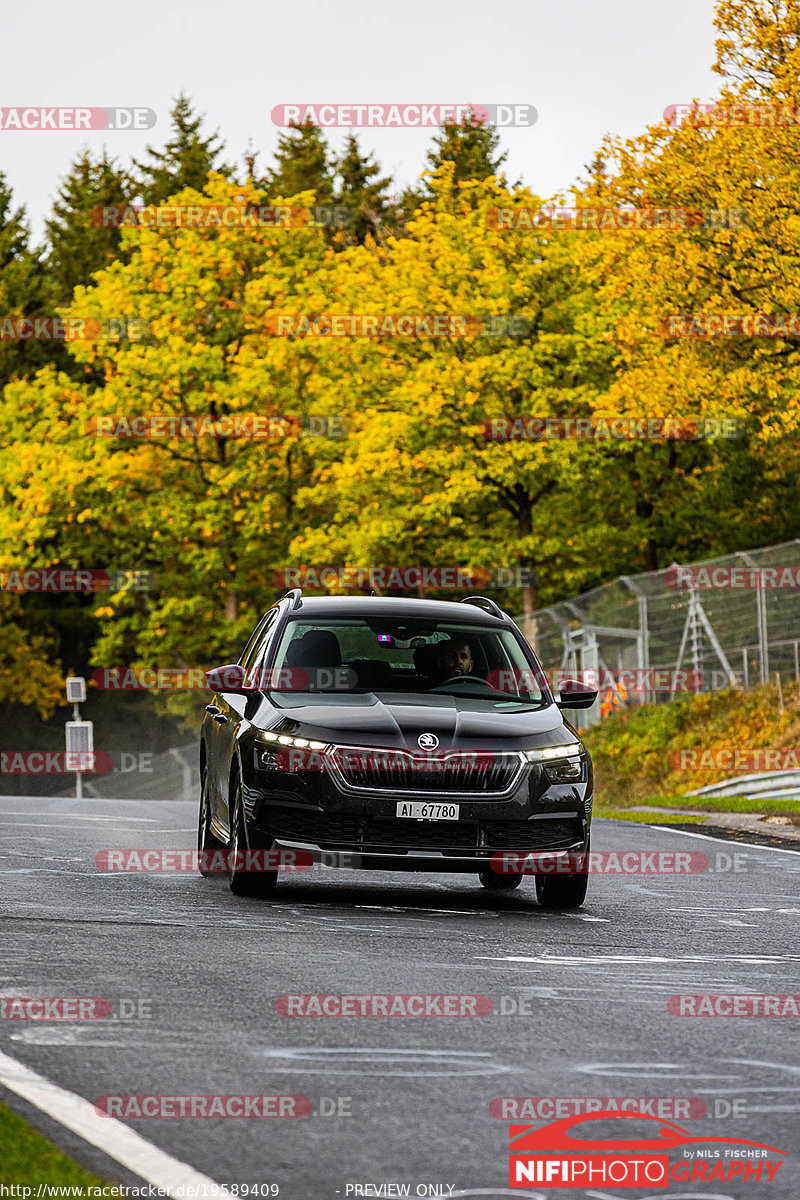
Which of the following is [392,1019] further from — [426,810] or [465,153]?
[465,153]

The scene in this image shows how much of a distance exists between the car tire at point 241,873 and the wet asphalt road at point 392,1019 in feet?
0.47

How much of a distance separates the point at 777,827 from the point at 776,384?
41.7 feet

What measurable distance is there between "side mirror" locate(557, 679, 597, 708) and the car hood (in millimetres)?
252

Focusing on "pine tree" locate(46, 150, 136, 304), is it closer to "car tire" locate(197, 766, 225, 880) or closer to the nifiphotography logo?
"car tire" locate(197, 766, 225, 880)

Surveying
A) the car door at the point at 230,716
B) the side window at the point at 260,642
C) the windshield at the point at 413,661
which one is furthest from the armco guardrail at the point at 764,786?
the car door at the point at 230,716

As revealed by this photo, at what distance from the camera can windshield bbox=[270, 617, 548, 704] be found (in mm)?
12875

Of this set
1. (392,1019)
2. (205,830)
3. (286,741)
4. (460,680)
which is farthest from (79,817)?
(392,1019)

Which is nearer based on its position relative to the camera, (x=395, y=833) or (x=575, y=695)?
(x=395, y=833)

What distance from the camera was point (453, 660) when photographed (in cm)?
1335

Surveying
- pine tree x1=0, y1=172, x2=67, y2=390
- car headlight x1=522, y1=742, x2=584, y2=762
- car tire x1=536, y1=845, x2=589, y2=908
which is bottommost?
car tire x1=536, y1=845, x2=589, y2=908

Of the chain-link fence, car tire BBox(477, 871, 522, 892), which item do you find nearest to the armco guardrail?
the chain-link fence

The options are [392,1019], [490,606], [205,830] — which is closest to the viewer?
[392,1019]

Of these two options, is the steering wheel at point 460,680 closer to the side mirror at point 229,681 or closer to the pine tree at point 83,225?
the side mirror at point 229,681

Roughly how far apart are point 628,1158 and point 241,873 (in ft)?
23.2
